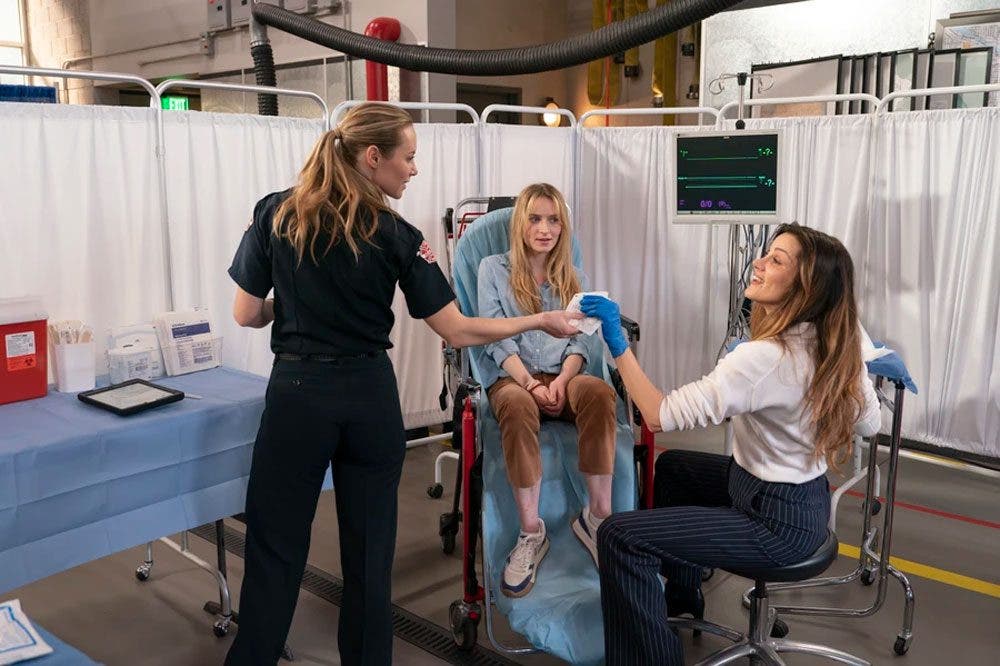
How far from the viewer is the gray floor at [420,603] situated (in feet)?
8.91

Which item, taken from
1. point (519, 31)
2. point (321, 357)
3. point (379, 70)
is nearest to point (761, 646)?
point (321, 357)

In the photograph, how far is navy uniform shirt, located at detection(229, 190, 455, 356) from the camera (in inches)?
80.3

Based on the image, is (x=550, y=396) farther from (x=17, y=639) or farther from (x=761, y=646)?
(x=17, y=639)

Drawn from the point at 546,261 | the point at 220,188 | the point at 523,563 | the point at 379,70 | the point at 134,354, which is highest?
the point at 379,70

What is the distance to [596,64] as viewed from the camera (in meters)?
8.59

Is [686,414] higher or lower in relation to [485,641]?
higher

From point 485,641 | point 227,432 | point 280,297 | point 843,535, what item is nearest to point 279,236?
point 280,297

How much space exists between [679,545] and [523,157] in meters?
2.95

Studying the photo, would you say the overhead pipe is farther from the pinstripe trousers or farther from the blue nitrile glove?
the pinstripe trousers

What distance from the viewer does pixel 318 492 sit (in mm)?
2215

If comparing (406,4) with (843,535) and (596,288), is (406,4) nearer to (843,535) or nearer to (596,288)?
(596,288)

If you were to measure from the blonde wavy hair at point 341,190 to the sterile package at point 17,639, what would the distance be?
0.91 m

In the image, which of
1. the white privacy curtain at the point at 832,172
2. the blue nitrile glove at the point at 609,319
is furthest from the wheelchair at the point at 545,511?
the white privacy curtain at the point at 832,172

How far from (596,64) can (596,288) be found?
4.12 metres
